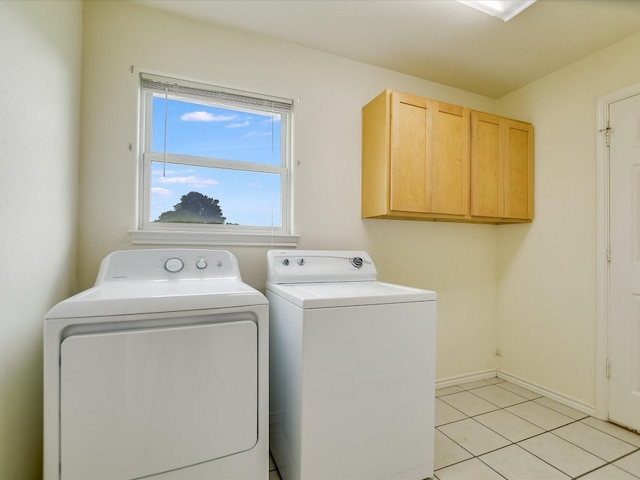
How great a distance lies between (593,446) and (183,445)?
217cm

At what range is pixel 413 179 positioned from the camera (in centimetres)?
207

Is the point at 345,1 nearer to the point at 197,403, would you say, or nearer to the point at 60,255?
the point at 60,255

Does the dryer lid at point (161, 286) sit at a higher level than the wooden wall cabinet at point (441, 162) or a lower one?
lower

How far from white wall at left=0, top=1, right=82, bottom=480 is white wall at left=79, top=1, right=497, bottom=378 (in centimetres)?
18

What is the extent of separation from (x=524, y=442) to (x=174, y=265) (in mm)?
2180

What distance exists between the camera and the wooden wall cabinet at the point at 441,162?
2041 millimetres

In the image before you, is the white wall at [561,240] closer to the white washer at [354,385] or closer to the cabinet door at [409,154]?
the cabinet door at [409,154]

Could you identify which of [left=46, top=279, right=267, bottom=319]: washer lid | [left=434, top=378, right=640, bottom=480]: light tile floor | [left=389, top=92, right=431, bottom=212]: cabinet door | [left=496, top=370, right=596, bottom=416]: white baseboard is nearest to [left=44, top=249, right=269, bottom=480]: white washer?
[left=46, top=279, right=267, bottom=319]: washer lid

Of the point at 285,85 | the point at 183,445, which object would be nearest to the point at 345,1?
the point at 285,85

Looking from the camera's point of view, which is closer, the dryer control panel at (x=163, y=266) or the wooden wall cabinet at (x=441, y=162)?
the dryer control panel at (x=163, y=266)

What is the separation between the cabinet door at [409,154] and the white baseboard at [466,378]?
1.46m

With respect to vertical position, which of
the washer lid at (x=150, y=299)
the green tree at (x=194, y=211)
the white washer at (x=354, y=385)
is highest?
the green tree at (x=194, y=211)

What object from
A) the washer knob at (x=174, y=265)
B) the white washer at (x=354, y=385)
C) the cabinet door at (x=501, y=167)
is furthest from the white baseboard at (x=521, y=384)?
the washer knob at (x=174, y=265)

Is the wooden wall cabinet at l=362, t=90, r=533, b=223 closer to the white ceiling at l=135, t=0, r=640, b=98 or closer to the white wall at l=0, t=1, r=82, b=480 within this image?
the white ceiling at l=135, t=0, r=640, b=98
